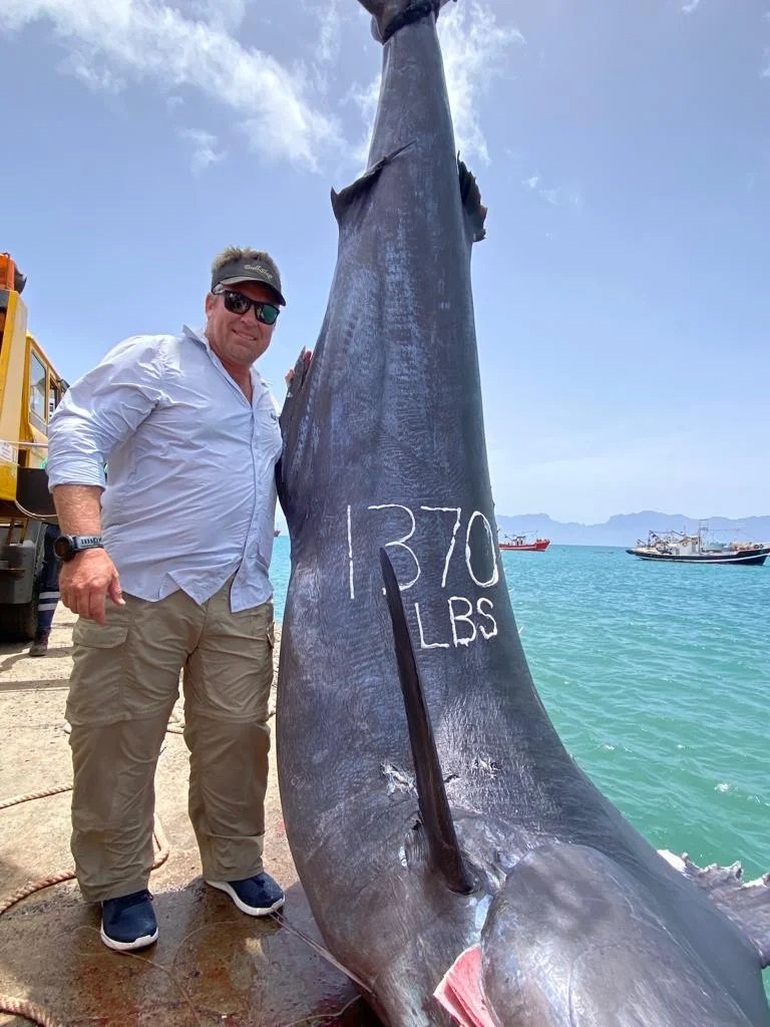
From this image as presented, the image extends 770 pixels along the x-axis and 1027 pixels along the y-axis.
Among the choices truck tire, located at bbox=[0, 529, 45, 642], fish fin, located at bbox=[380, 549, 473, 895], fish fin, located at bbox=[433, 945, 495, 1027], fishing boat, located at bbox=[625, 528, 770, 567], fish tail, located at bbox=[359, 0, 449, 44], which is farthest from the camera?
fishing boat, located at bbox=[625, 528, 770, 567]

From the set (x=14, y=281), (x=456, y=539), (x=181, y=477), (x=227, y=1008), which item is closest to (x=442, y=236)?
(x=456, y=539)

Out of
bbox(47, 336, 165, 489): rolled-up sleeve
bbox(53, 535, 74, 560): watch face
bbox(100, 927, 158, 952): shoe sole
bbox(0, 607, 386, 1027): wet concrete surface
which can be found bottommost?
bbox(0, 607, 386, 1027): wet concrete surface

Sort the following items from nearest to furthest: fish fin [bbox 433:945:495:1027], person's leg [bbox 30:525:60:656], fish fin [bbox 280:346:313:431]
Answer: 1. fish fin [bbox 433:945:495:1027]
2. fish fin [bbox 280:346:313:431]
3. person's leg [bbox 30:525:60:656]

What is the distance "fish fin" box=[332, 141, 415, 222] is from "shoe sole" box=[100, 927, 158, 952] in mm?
2343

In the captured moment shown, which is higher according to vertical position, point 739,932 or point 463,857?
point 463,857

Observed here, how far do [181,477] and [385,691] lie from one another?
0.83m

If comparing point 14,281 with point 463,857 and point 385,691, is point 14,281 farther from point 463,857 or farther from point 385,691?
point 463,857

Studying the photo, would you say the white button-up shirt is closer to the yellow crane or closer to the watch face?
the watch face

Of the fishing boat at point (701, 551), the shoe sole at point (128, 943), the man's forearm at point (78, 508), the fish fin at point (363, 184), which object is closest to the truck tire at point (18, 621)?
the shoe sole at point (128, 943)

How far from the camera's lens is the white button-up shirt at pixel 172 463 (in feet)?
6.00

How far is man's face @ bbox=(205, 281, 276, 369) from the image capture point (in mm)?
2043

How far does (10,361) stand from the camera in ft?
17.3

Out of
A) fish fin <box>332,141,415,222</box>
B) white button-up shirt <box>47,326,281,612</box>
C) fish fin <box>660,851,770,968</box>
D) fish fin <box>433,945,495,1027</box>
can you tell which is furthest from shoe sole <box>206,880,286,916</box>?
fish fin <box>332,141,415,222</box>

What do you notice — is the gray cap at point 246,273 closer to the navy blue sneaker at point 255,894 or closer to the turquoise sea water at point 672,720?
the navy blue sneaker at point 255,894
